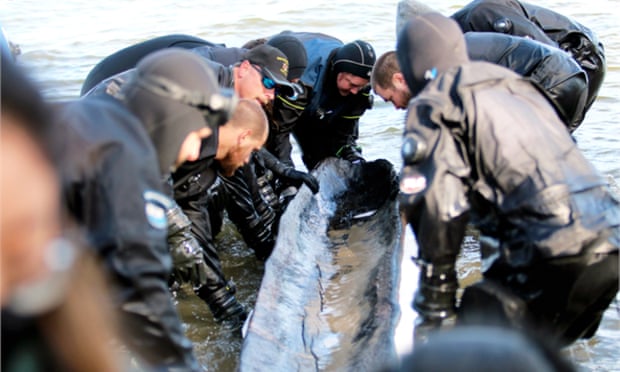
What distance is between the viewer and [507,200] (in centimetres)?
367

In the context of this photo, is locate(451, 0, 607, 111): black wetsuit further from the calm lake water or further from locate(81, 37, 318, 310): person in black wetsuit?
locate(81, 37, 318, 310): person in black wetsuit

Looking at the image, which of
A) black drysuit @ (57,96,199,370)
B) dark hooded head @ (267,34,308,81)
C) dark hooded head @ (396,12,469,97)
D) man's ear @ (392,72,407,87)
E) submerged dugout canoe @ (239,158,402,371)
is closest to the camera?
black drysuit @ (57,96,199,370)

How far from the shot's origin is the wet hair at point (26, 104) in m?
1.11

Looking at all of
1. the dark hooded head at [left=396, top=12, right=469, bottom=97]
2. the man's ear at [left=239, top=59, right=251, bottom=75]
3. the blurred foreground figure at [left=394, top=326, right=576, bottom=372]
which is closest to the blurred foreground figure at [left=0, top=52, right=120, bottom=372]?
the blurred foreground figure at [left=394, top=326, right=576, bottom=372]

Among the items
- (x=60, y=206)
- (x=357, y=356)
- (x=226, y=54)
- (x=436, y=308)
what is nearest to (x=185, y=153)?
(x=436, y=308)

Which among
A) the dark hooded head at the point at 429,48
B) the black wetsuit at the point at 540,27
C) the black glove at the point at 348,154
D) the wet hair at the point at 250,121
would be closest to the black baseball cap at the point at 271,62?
the wet hair at the point at 250,121

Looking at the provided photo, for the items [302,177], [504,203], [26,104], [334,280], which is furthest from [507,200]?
[302,177]

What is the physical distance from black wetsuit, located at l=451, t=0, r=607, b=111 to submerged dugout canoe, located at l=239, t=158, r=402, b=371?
1596 mm

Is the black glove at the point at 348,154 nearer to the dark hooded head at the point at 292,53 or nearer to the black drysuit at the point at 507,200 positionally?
the dark hooded head at the point at 292,53

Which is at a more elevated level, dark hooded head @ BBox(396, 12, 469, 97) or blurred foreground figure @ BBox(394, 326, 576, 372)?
blurred foreground figure @ BBox(394, 326, 576, 372)

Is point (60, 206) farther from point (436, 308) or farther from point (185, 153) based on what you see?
point (436, 308)

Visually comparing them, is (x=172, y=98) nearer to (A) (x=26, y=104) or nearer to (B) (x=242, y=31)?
(A) (x=26, y=104)

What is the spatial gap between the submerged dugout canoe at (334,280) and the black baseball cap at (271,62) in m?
1.13

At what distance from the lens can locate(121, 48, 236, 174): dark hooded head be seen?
3.25 metres
